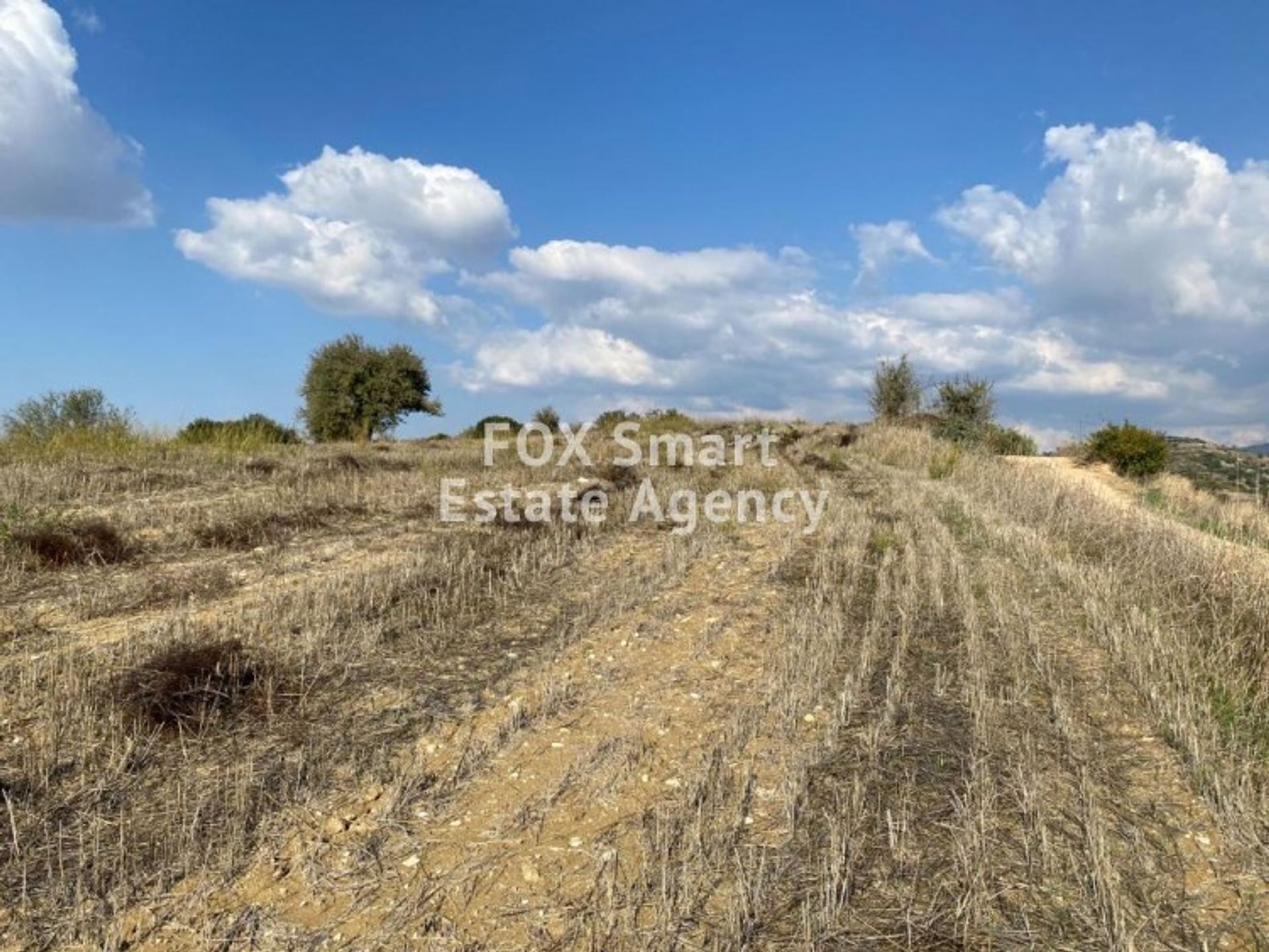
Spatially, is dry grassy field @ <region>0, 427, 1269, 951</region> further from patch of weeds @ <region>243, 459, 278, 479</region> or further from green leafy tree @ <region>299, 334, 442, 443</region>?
green leafy tree @ <region>299, 334, 442, 443</region>

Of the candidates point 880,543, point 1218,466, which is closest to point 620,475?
point 880,543

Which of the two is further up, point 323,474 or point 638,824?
point 323,474

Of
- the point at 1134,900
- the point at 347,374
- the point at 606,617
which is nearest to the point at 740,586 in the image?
the point at 606,617

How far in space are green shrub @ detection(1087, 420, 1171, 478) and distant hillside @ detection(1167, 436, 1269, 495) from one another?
86 cm

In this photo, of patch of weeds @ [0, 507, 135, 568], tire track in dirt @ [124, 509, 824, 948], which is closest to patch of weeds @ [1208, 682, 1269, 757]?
tire track in dirt @ [124, 509, 824, 948]

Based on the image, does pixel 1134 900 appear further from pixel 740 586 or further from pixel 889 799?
pixel 740 586

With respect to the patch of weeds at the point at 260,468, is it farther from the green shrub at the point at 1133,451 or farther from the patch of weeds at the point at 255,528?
the green shrub at the point at 1133,451

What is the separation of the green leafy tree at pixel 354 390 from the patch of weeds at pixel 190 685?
2985 centimetres

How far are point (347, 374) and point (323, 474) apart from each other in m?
21.0

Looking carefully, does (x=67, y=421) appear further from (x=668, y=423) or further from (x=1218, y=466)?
(x=1218, y=466)

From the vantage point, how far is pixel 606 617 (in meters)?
7.16

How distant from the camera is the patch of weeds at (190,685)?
4645 millimetres

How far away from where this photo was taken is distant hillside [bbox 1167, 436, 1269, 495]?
70.5ft

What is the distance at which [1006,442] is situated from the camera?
26.8 metres
